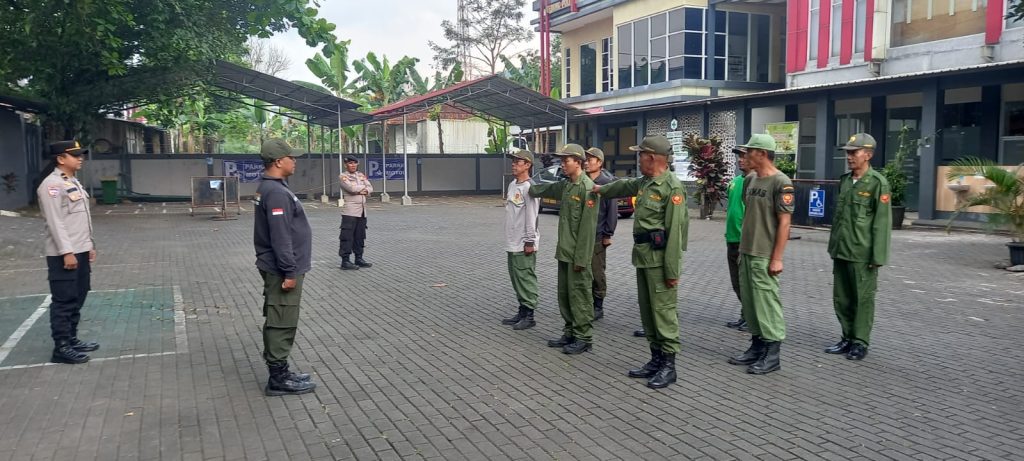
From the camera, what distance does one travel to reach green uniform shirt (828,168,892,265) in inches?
231

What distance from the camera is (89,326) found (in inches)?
280

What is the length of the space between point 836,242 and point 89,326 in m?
7.05

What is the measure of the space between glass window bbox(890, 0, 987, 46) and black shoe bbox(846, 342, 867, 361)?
1545 cm

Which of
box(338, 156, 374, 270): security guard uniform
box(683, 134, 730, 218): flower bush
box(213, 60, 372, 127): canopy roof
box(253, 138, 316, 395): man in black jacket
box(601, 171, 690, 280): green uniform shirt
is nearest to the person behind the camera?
box(253, 138, 316, 395): man in black jacket

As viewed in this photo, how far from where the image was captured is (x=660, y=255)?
5164 mm

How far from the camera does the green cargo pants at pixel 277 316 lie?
4.91 meters

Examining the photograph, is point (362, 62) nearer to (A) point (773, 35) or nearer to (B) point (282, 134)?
(B) point (282, 134)

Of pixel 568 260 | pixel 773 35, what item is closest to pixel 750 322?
pixel 568 260

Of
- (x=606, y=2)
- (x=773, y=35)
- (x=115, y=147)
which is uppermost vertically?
(x=606, y=2)

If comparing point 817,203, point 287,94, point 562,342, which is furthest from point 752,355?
point 287,94

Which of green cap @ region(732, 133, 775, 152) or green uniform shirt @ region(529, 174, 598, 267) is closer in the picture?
green cap @ region(732, 133, 775, 152)

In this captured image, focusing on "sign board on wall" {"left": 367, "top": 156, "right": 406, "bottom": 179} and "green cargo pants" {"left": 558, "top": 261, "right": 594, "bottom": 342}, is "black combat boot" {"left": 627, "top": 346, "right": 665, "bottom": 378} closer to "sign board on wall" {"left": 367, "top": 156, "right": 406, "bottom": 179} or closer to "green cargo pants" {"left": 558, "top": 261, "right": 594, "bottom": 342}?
"green cargo pants" {"left": 558, "top": 261, "right": 594, "bottom": 342}

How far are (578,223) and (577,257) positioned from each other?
0.99 feet

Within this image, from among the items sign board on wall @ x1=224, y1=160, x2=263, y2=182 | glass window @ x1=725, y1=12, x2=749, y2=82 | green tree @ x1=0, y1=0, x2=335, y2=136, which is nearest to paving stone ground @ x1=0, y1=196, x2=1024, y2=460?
green tree @ x1=0, y1=0, x2=335, y2=136
